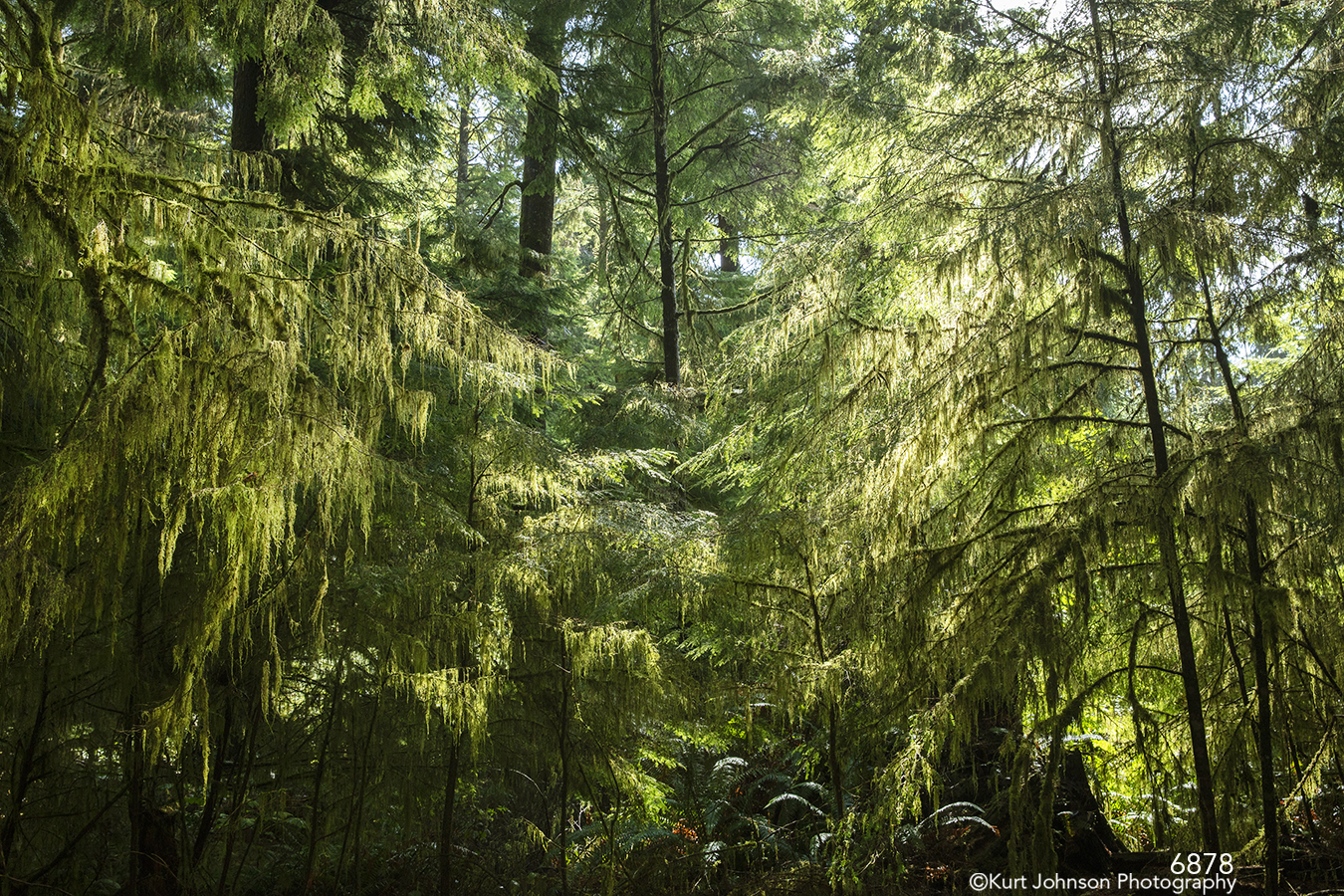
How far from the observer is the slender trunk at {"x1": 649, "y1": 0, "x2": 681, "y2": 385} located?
8.68 meters

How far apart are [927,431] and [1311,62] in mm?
3160

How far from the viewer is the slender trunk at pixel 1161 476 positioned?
3.70 meters

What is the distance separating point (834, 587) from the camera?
495 centimetres

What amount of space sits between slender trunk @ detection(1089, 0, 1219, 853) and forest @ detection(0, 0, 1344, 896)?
0.03m

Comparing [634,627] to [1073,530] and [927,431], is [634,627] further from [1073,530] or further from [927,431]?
[1073,530]

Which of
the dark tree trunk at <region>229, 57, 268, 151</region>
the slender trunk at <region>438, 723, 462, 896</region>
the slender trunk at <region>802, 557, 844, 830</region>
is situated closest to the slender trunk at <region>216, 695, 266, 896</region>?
the slender trunk at <region>438, 723, 462, 896</region>

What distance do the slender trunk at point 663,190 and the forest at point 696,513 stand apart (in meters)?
2.58

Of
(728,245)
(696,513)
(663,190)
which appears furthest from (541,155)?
(728,245)

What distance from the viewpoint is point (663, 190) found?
880 cm

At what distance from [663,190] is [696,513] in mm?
4213

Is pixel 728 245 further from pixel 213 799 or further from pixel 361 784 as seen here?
pixel 213 799

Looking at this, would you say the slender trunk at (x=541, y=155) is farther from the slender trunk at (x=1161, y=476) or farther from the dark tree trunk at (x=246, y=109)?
the slender trunk at (x=1161, y=476)

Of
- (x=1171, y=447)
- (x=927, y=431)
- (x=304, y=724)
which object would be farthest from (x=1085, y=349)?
(x=304, y=724)

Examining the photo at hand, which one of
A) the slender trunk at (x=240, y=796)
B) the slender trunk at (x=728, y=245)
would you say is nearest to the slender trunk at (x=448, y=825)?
the slender trunk at (x=240, y=796)
